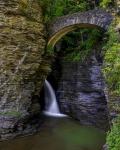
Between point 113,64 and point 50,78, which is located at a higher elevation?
point 113,64

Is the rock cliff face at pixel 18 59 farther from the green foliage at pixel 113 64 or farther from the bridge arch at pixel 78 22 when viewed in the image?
the green foliage at pixel 113 64

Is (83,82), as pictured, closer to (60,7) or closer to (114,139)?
(60,7)

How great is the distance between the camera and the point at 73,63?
1597cm

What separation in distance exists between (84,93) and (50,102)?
2449 millimetres

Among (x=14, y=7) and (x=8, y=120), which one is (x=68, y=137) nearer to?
(x=8, y=120)

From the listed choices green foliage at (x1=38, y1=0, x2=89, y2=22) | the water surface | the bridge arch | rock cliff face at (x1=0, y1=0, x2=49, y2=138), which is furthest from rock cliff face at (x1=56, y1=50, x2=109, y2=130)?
green foliage at (x1=38, y1=0, x2=89, y2=22)

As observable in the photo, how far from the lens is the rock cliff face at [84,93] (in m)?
14.2

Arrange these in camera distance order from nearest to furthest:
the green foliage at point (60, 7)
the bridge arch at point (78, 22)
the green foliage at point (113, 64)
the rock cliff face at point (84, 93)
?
the green foliage at point (113, 64), the bridge arch at point (78, 22), the rock cliff face at point (84, 93), the green foliage at point (60, 7)

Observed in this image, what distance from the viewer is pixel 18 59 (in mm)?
13180

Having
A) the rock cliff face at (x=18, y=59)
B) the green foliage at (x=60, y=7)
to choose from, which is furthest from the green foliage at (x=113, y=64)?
the green foliage at (x=60, y=7)

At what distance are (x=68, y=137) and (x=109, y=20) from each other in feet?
18.4

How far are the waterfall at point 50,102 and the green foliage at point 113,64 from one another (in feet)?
18.5

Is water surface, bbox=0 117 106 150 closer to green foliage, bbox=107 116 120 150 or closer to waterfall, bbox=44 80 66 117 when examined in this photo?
waterfall, bbox=44 80 66 117

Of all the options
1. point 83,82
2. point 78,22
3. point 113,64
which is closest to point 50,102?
point 83,82
